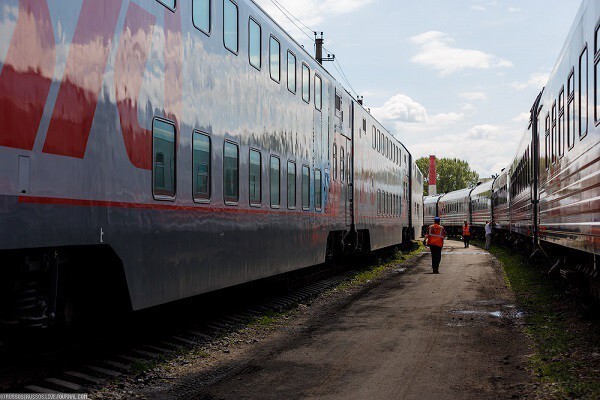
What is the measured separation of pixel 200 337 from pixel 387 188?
55.3ft

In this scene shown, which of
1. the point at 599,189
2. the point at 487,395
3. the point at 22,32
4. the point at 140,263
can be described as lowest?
the point at 487,395

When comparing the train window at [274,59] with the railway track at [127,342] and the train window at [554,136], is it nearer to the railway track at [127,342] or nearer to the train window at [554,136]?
the railway track at [127,342]

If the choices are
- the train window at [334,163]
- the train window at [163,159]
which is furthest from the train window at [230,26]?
the train window at [334,163]

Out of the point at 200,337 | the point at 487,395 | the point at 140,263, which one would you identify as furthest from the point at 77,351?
the point at 487,395

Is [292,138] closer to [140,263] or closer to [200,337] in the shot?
[200,337]

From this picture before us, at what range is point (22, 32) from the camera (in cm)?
543

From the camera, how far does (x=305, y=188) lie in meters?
13.6

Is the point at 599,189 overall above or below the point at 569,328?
above

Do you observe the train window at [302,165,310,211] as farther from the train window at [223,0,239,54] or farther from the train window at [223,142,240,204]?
the train window at [223,0,239,54]

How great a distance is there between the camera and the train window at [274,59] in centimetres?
1138

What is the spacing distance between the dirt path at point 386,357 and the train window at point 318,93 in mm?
3992

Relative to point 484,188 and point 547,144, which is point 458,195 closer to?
point 484,188

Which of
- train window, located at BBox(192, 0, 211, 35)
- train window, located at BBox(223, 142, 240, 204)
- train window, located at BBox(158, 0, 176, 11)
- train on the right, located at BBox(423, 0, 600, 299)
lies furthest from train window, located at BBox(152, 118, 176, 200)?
train on the right, located at BBox(423, 0, 600, 299)

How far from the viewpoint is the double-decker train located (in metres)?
5.57
